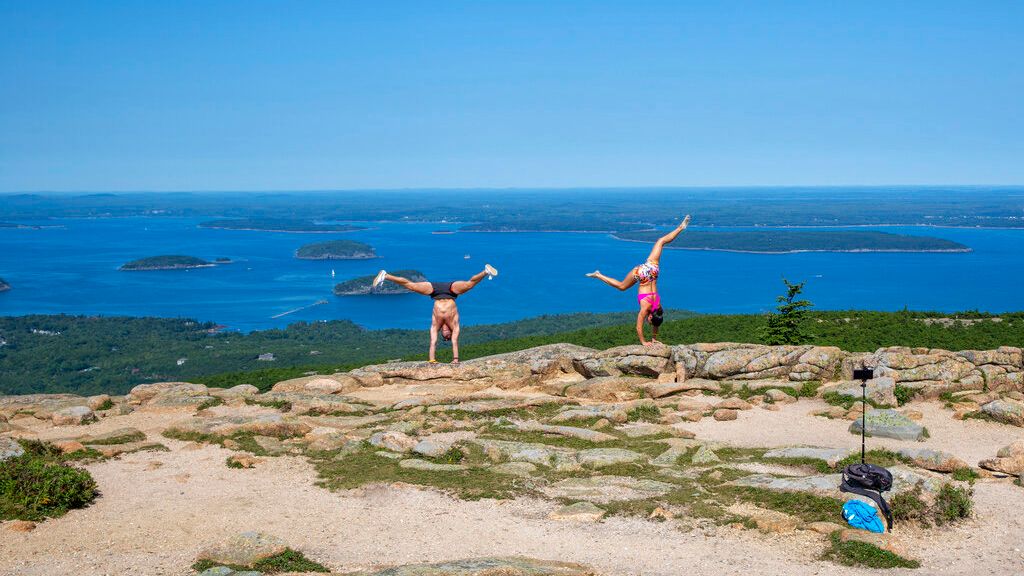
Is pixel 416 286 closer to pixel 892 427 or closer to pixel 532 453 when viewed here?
pixel 532 453

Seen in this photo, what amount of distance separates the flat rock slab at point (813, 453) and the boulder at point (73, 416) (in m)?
16.4

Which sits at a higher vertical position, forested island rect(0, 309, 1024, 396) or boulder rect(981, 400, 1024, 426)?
boulder rect(981, 400, 1024, 426)

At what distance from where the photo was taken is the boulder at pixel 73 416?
19594mm

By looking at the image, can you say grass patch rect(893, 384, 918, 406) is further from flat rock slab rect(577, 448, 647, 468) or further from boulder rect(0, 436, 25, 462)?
boulder rect(0, 436, 25, 462)

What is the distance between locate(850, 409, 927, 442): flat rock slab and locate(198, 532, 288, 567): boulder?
1246 cm

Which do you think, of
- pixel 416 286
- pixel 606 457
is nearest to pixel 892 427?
pixel 606 457

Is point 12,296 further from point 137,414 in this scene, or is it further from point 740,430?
point 740,430

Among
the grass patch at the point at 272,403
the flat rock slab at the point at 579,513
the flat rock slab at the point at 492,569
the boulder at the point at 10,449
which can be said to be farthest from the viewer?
the grass patch at the point at 272,403

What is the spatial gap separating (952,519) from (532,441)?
800cm

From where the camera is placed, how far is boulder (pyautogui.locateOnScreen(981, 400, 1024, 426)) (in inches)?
683

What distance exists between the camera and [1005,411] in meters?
17.5

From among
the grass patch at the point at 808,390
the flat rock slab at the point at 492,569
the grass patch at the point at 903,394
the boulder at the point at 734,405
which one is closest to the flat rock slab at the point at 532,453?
the flat rock slab at the point at 492,569

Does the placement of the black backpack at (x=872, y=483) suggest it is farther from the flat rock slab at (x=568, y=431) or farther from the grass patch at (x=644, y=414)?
the grass patch at (x=644, y=414)

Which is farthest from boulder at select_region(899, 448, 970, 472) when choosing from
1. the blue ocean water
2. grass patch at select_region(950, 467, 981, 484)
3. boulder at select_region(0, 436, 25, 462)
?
the blue ocean water
